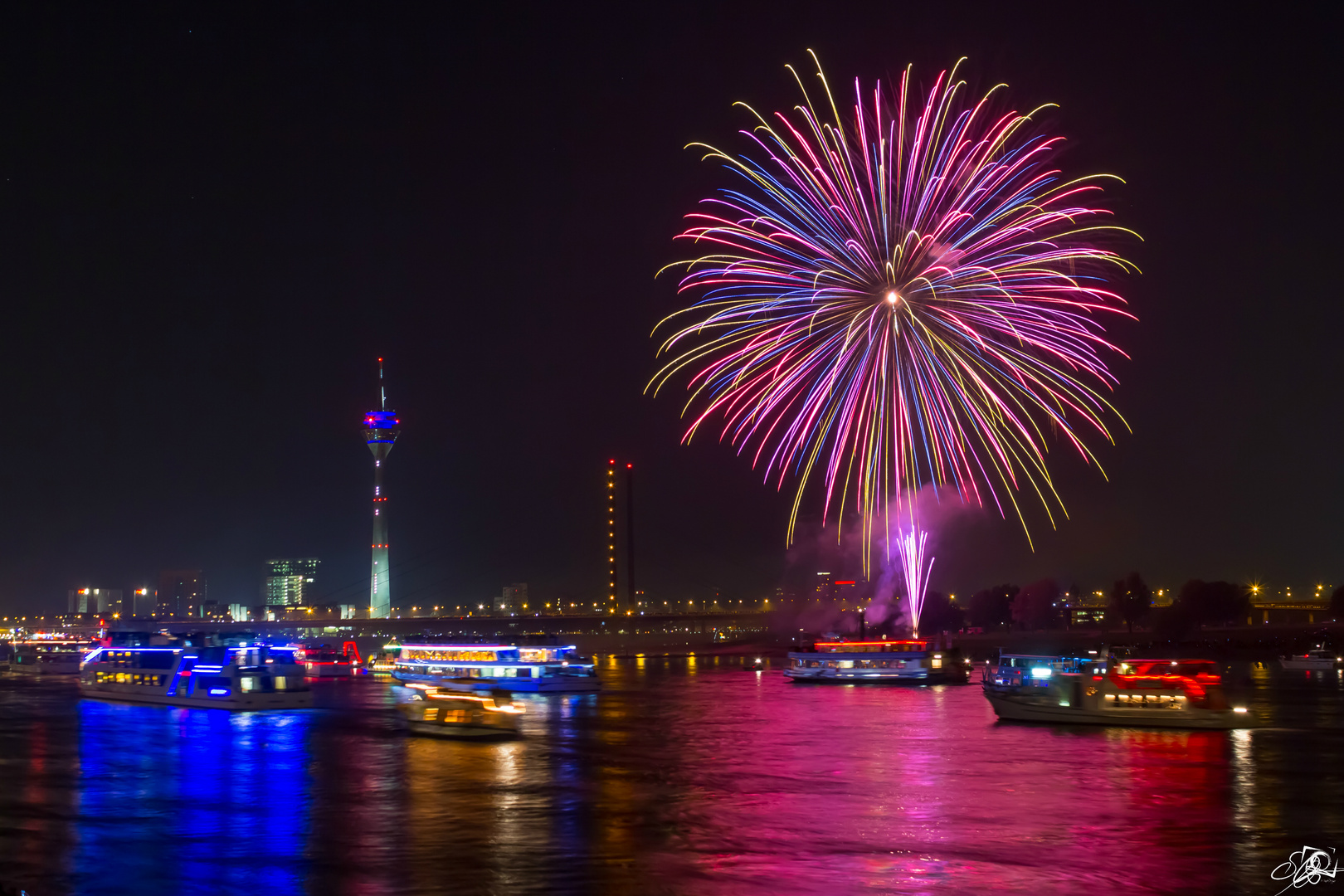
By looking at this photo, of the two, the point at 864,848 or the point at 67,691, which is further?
the point at 67,691

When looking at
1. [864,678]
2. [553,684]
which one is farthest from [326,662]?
[864,678]

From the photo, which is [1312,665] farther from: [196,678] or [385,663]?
[196,678]

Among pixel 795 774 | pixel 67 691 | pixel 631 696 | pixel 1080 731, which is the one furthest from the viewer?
pixel 67 691

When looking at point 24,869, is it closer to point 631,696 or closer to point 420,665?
point 631,696

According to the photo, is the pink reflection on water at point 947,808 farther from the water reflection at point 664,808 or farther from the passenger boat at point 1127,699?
the passenger boat at point 1127,699

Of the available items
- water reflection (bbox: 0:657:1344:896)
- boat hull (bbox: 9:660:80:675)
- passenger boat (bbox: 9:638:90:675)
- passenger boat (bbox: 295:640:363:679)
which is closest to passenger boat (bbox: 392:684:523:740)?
water reflection (bbox: 0:657:1344:896)

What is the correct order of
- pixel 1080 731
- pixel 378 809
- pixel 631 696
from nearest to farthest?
1. pixel 378 809
2. pixel 1080 731
3. pixel 631 696

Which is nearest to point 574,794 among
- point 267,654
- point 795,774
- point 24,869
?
point 795,774
